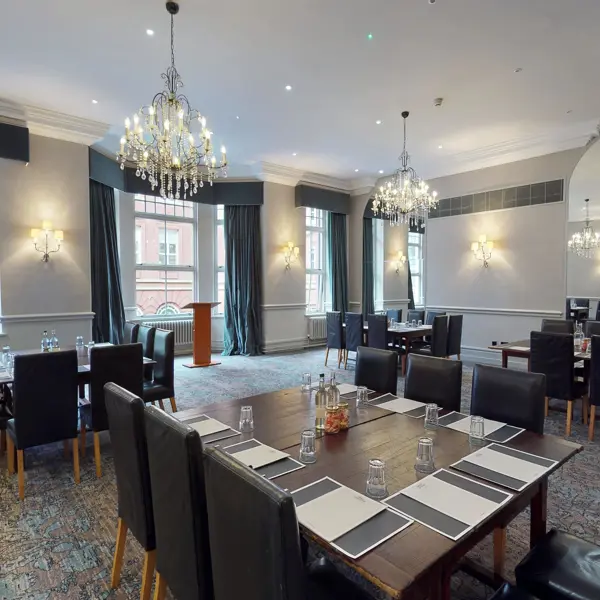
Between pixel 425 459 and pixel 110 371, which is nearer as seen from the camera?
pixel 425 459

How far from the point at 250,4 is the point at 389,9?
1.11m

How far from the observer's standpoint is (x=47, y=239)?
17.6ft

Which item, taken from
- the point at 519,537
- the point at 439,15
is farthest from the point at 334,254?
the point at 519,537

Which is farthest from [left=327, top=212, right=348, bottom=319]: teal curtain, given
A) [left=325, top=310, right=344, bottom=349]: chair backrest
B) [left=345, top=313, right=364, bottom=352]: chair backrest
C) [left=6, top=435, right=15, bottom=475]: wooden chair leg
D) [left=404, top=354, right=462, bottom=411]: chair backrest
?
[left=6, top=435, right=15, bottom=475]: wooden chair leg

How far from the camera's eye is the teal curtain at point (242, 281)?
799 centimetres

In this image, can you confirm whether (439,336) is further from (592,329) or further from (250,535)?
(250,535)

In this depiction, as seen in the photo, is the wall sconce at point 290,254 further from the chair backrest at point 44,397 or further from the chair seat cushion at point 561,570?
the chair seat cushion at point 561,570

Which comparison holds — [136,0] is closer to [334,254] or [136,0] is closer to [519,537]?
[519,537]

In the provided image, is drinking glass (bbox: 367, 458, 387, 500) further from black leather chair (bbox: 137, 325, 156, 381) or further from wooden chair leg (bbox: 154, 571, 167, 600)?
black leather chair (bbox: 137, 325, 156, 381)

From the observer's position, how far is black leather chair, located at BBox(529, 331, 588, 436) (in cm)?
380

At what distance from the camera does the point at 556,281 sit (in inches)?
245

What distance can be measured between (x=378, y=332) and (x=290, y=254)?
293 cm

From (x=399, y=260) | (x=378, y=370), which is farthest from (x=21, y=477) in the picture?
(x=399, y=260)

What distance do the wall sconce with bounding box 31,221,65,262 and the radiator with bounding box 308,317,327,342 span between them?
5046 mm
